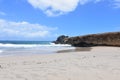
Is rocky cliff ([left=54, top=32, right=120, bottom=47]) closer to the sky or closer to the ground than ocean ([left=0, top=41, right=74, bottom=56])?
closer to the sky

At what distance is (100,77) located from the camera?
657 centimetres

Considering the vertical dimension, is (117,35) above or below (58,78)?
above

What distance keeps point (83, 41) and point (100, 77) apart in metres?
38.2

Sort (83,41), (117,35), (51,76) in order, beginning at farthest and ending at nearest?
(83,41) < (117,35) < (51,76)

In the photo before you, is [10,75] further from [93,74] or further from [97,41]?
[97,41]

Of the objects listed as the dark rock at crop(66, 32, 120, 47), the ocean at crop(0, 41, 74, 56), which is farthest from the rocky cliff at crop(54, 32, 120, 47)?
the ocean at crop(0, 41, 74, 56)

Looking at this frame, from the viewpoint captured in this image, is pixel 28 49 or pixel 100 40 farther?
pixel 100 40

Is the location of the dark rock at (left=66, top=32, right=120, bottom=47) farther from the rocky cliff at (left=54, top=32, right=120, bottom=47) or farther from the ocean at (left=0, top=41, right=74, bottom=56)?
the ocean at (left=0, top=41, right=74, bottom=56)

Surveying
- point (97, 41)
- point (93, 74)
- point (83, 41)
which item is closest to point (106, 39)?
point (97, 41)

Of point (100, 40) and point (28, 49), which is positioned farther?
point (100, 40)

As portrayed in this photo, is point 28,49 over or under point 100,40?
under

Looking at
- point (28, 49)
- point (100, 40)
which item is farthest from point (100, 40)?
point (28, 49)

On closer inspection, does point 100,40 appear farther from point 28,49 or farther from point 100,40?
point 28,49

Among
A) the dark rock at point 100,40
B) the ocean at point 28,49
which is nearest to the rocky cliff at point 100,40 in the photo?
the dark rock at point 100,40
